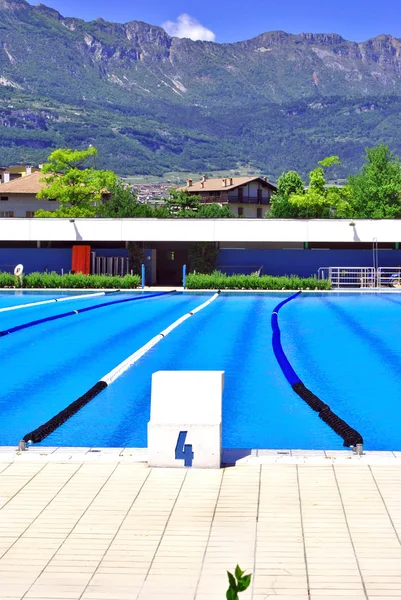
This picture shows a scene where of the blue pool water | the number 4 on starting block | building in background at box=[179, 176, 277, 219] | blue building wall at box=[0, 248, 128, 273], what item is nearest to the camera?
the number 4 on starting block

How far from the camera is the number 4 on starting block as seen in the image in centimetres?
744

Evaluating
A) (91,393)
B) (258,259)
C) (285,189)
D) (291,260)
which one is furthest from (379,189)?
(91,393)

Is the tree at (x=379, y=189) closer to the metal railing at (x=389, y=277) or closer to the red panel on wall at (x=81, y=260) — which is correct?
the metal railing at (x=389, y=277)

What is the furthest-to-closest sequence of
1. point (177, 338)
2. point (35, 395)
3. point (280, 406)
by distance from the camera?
point (177, 338) < point (35, 395) < point (280, 406)

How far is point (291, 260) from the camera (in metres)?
38.7

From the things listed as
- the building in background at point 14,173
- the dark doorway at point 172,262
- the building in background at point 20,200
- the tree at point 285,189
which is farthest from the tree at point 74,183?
the building in background at point 14,173

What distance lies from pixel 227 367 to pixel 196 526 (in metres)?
8.95

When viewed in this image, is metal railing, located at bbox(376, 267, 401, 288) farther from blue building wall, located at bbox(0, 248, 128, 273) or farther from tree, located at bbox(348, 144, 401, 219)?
tree, located at bbox(348, 144, 401, 219)

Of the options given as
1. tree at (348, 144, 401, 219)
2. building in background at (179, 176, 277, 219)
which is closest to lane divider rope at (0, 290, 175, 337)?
tree at (348, 144, 401, 219)

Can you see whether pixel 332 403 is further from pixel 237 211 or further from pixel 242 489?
pixel 237 211

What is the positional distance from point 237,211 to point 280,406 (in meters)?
95.7

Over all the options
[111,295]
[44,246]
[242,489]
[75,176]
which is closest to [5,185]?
[75,176]

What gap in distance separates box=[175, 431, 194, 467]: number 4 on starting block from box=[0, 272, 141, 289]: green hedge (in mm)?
26363

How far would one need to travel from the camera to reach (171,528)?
590cm
